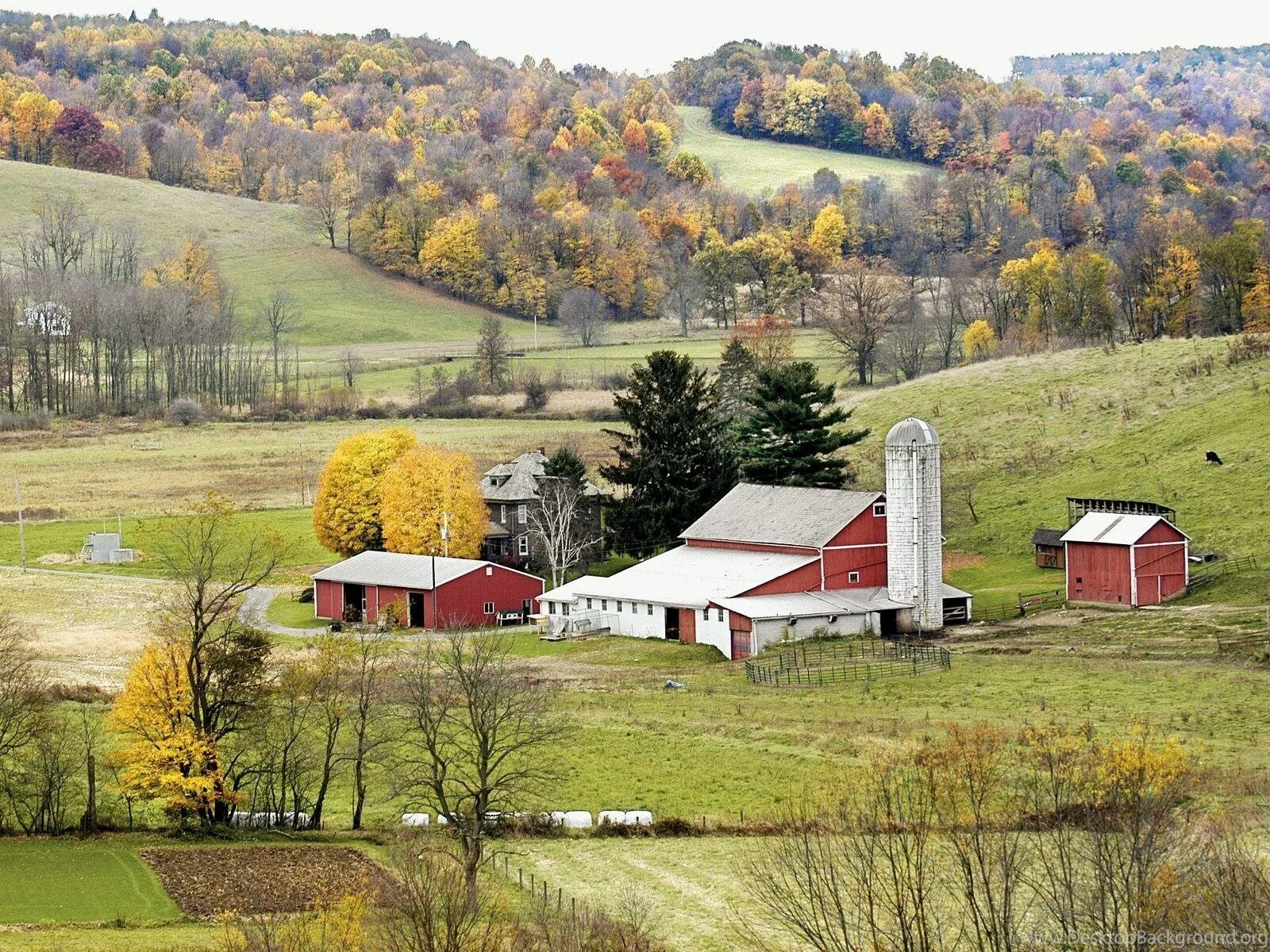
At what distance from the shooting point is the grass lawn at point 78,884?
90.7 ft

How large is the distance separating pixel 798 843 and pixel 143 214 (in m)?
142

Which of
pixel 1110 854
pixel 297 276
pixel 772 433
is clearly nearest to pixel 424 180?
pixel 297 276

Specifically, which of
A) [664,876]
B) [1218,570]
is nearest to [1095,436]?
[1218,570]

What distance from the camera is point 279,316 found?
135625 mm

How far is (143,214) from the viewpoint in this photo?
15612 cm

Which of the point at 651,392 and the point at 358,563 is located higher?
the point at 651,392

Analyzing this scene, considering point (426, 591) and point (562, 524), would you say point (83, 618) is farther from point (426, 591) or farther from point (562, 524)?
point (562, 524)

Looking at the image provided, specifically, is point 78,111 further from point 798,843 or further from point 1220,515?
point 798,843

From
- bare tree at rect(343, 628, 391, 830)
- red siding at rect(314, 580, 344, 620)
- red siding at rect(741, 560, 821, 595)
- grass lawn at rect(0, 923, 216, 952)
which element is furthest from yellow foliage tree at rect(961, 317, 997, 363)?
grass lawn at rect(0, 923, 216, 952)

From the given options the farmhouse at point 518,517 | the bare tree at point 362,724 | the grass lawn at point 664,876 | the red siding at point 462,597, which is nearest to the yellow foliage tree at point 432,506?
the farmhouse at point 518,517

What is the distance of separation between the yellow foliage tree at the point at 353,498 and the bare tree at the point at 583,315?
6897 cm

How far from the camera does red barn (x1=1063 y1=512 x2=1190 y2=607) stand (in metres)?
52.4

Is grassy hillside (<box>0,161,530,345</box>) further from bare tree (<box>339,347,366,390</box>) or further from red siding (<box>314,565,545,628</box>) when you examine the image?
red siding (<box>314,565,545,628</box>)

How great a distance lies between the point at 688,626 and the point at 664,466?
12070 mm
